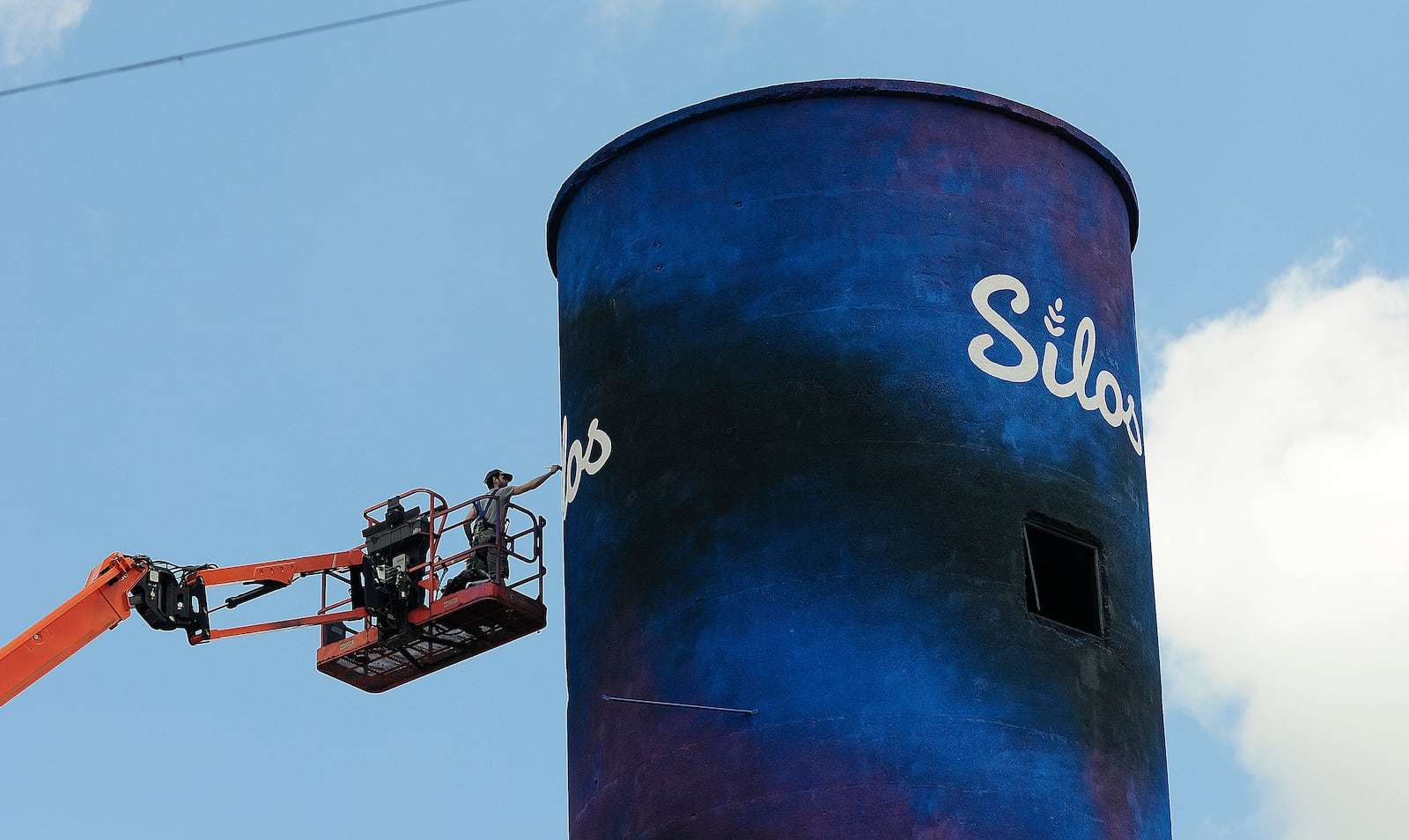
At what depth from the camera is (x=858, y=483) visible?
84.8ft

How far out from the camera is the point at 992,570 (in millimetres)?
25750

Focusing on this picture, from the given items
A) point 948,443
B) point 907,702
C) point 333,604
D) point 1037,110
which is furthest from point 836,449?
point 333,604

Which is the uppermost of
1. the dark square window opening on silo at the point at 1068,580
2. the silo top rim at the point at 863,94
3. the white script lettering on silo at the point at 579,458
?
the silo top rim at the point at 863,94

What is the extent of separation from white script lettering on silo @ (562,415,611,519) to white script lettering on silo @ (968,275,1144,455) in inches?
158

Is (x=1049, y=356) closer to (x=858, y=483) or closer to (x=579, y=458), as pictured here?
(x=858, y=483)

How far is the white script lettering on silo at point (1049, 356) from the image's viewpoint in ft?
87.5

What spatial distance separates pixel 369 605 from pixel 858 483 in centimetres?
950

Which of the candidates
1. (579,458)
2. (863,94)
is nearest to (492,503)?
(579,458)

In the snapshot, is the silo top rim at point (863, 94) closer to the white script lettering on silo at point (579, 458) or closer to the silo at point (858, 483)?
the silo at point (858, 483)

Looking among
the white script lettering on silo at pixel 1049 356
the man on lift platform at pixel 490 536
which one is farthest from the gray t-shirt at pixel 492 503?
the white script lettering on silo at pixel 1049 356

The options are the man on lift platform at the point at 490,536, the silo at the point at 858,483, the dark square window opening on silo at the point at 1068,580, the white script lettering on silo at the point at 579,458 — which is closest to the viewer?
the silo at the point at 858,483

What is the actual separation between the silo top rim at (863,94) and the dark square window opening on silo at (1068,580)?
4514 mm

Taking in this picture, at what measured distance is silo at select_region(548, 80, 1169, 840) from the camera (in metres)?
24.9

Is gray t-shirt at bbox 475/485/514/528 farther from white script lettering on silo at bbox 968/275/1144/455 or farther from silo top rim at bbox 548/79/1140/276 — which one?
white script lettering on silo at bbox 968/275/1144/455
